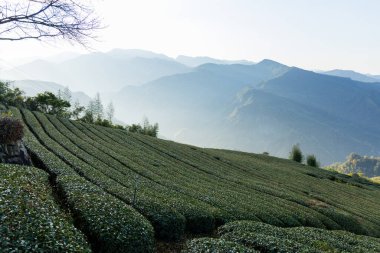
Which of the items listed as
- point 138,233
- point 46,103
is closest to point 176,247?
point 138,233

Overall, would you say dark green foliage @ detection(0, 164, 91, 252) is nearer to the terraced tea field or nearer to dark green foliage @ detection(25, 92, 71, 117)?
the terraced tea field

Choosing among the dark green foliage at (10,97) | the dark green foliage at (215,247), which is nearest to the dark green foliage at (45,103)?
the dark green foliage at (10,97)

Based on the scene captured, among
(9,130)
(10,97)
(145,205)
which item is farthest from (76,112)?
(145,205)

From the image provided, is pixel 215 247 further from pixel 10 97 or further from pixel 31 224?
pixel 10 97

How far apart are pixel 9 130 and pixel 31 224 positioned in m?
16.0

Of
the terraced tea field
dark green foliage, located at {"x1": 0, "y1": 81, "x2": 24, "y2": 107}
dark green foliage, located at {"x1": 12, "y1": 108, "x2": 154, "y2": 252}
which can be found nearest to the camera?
dark green foliage, located at {"x1": 12, "y1": 108, "x2": 154, "y2": 252}

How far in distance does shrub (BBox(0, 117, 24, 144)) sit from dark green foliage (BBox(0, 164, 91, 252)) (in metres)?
9.11

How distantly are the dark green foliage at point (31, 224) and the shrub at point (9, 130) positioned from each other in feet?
29.9

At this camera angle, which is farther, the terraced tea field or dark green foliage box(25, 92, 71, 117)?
dark green foliage box(25, 92, 71, 117)

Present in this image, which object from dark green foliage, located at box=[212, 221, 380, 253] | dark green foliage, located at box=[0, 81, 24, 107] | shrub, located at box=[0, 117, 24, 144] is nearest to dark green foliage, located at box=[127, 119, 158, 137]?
dark green foliage, located at box=[0, 81, 24, 107]

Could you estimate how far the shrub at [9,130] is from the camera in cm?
2563

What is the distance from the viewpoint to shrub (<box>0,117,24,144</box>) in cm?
2563

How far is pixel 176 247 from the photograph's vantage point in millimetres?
18438

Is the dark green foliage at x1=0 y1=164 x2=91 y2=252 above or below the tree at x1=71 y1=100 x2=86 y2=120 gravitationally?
above
